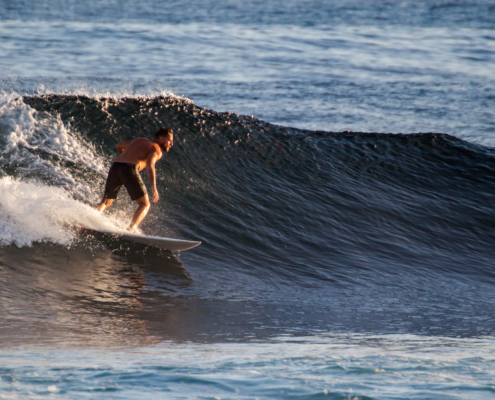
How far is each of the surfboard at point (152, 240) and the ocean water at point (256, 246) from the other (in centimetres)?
11

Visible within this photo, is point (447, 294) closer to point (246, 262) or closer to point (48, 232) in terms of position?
point (246, 262)

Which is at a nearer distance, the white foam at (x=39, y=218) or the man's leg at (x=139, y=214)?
the white foam at (x=39, y=218)

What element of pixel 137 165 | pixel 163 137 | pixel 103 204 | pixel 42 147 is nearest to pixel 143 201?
pixel 137 165

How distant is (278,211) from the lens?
8.24 m

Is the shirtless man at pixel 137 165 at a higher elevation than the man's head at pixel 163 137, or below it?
below

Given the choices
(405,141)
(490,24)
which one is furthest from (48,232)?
(490,24)

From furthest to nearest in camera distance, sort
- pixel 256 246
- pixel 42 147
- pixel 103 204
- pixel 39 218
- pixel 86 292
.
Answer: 1. pixel 42 147
2. pixel 256 246
3. pixel 103 204
4. pixel 39 218
5. pixel 86 292

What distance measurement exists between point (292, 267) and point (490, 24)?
94.3 ft

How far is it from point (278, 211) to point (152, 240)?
2.62 meters

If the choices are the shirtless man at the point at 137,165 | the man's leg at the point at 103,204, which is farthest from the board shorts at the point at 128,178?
the man's leg at the point at 103,204

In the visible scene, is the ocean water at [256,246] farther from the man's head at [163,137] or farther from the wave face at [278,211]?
the man's head at [163,137]

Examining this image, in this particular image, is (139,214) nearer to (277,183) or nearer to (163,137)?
(163,137)

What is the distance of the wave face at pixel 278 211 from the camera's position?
18.9ft

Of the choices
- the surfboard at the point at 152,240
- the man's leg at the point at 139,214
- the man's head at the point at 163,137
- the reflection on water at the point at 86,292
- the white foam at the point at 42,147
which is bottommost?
the reflection on water at the point at 86,292
